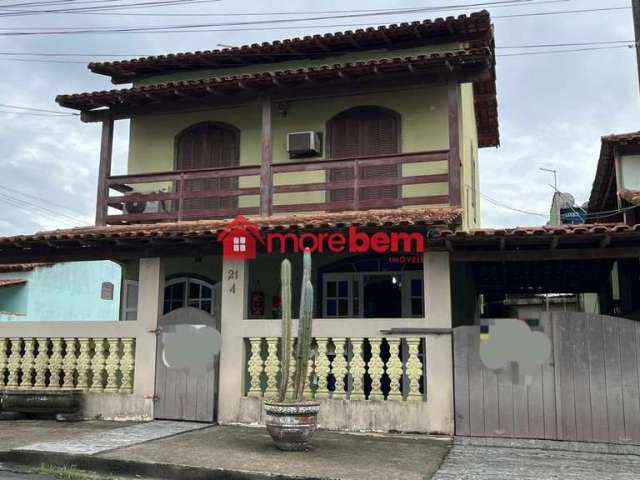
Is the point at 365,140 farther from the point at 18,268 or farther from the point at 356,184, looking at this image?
the point at 18,268

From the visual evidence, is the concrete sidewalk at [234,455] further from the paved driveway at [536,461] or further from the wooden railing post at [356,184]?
the wooden railing post at [356,184]

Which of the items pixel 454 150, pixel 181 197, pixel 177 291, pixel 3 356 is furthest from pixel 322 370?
pixel 3 356

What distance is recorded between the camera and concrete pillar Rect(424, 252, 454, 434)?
8898 millimetres

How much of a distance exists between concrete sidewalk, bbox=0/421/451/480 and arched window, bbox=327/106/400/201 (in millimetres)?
5059

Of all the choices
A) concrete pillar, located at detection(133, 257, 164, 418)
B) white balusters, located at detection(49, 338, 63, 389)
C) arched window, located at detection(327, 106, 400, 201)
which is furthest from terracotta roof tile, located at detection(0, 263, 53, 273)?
arched window, located at detection(327, 106, 400, 201)

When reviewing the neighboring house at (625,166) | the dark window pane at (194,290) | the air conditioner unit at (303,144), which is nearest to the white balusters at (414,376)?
the neighboring house at (625,166)

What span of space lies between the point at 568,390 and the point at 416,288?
414 centimetres

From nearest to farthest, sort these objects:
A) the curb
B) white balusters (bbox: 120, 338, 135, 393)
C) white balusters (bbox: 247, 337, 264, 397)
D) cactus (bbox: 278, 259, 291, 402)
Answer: the curb < cactus (bbox: 278, 259, 291, 402) < white balusters (bbox: 247, 337, 264, 397) < white balusters (bbox: 120, 338, 135, 393)

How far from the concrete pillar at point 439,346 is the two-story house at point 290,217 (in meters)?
0.02

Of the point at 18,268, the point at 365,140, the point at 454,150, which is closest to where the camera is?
the point at 454,150

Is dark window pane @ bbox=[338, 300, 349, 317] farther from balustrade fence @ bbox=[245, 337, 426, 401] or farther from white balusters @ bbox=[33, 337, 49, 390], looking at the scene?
white balusters @ bbox=[33, 337, 49, 390]

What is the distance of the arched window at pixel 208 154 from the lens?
13.2 m

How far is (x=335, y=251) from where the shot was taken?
9.95 metres

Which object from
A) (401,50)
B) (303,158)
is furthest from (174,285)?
(401,50)
